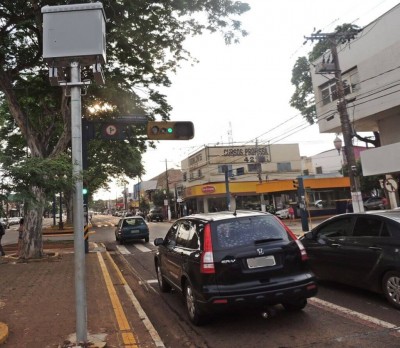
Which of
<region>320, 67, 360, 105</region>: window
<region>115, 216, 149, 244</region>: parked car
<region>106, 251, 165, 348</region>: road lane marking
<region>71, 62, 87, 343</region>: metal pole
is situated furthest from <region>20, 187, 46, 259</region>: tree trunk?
<region>320, 67, 360, 105</region>: window

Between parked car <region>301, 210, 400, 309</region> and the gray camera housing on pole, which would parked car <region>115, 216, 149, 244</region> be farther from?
the gray camera housing on pole

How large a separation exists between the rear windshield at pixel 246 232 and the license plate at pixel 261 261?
239mm

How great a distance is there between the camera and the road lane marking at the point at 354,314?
5.35 m

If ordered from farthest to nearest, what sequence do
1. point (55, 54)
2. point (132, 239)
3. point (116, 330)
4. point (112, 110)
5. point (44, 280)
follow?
point (132, 239) < point (112, 110) < point (44, 280) < point (116, 330) < point (55, 54)

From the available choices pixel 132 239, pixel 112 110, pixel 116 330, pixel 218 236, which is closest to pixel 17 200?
pixel 116 330

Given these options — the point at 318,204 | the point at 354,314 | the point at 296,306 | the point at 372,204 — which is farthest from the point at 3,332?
the point at 372,204

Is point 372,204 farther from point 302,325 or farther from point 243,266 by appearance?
point 243,266

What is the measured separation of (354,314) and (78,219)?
4.25 meters

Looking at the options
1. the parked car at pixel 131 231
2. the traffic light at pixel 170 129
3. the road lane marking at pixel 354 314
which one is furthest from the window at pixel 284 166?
the road lane marking at pixel 354 314

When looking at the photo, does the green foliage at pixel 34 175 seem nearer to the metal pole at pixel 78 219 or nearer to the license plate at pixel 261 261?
the metal pole at pixel 78 219

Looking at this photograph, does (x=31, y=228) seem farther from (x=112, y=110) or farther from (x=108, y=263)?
(x=112, y=110)

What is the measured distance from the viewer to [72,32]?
486 centimetres

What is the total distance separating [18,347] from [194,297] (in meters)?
2.34

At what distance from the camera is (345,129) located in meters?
16.6
